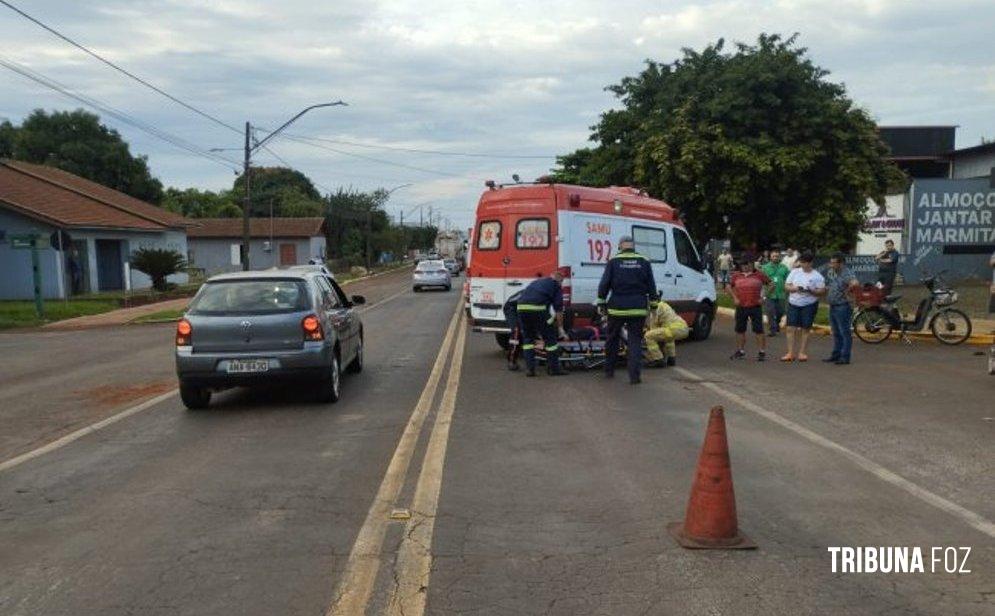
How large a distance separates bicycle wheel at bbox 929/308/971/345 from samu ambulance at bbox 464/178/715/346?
5.48 meters

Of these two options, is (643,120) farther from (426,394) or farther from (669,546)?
(669,546)

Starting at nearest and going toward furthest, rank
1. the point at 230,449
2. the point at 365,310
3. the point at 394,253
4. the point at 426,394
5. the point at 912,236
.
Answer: the point at 230,449, the point at 426,394, the point at 912,236, the point at 365,310, the point at 394,253

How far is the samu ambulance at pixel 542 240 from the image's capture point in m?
13.4

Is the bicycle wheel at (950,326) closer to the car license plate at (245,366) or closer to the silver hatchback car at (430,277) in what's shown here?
the car license plate at (245,366)

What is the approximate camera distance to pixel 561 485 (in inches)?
242

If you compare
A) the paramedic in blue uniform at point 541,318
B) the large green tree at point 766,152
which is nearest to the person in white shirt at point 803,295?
the paramedic in blue uniform at point 541,318

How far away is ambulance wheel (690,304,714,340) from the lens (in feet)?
54.9

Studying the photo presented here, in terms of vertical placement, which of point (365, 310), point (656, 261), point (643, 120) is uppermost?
point (643, 120)

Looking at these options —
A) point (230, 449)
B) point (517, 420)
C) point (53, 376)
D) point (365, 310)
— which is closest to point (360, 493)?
point (230, 449)

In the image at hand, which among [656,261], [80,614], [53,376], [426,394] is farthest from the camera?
[656,261]

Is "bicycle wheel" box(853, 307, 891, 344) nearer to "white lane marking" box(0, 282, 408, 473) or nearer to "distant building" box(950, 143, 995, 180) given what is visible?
"white lane marking" box(0, 282, 408, 473)

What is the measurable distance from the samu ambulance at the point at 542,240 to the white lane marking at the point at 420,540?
5.61 m

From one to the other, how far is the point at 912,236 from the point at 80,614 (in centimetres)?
2503

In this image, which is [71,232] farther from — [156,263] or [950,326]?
[950,326]
